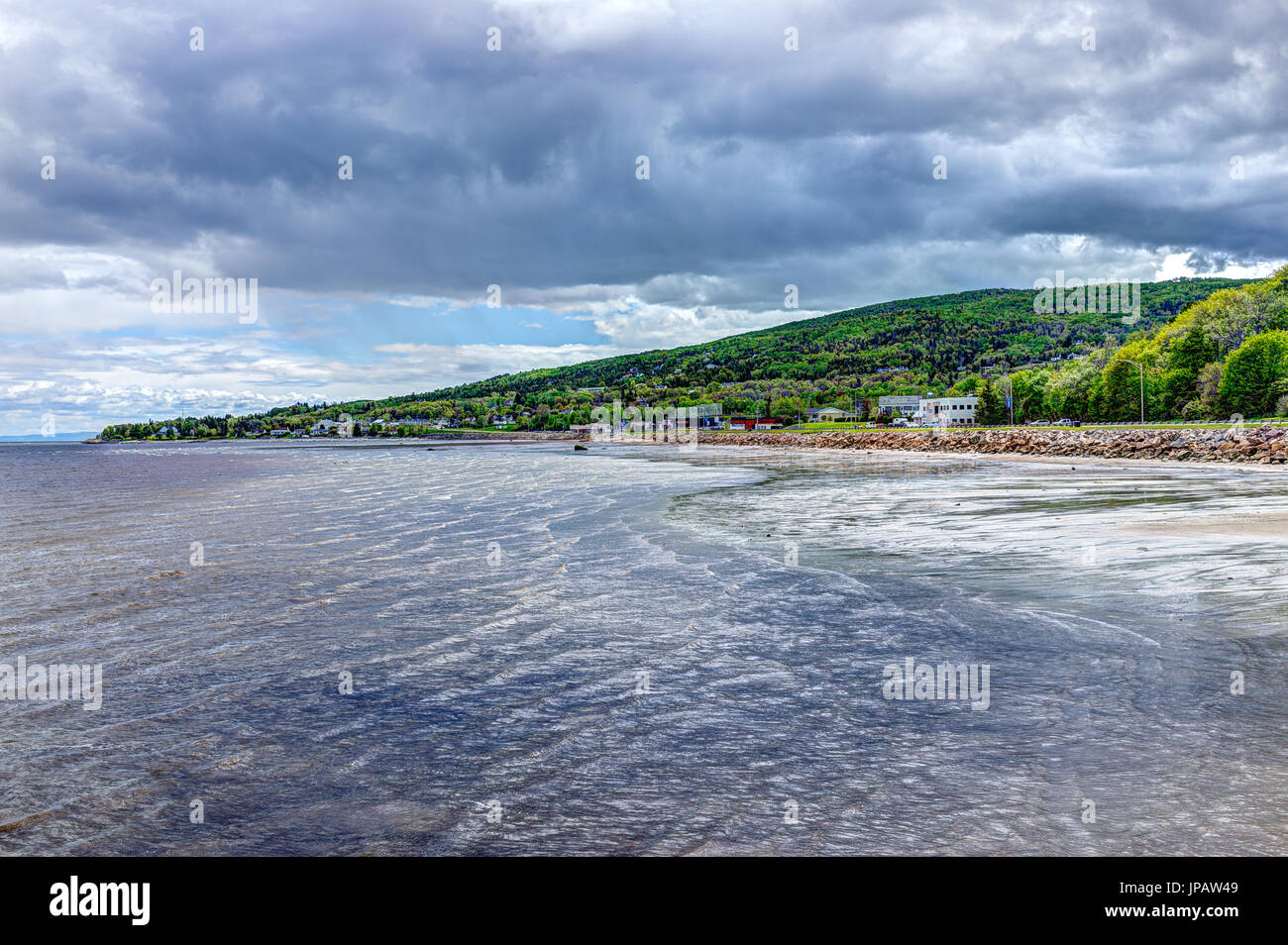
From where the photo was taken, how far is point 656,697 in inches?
335

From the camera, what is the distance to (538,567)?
16.9 meters

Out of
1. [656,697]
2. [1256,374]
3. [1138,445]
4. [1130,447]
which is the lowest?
[656,697]

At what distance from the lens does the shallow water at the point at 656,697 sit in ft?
18.7

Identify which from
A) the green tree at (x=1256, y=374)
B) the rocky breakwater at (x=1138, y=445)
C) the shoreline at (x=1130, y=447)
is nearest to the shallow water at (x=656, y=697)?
the shoreline at (x=1130, y=447)

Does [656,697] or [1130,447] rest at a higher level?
[1130,447]

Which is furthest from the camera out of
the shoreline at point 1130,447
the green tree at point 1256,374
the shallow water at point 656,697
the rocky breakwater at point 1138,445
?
the green tree at point 1256,374

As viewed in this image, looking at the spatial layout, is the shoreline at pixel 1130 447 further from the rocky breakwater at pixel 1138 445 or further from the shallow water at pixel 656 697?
the shallow water at pixel 656 697

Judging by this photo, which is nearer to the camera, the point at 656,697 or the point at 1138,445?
the point at 656,697

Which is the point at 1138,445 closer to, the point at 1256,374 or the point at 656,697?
the point at 1256,374

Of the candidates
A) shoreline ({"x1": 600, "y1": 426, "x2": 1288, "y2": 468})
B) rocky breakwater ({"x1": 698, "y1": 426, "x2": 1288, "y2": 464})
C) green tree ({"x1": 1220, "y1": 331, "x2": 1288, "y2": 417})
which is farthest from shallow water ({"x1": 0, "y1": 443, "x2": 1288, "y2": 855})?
green tree ({"x1": 1220, "y1": 331, "x2": 1288, "y2": 417})

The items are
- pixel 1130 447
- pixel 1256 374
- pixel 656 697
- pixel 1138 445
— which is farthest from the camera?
pixel 1256 374

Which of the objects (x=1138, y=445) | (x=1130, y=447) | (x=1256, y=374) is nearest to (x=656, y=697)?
(x=1130, y=447)
